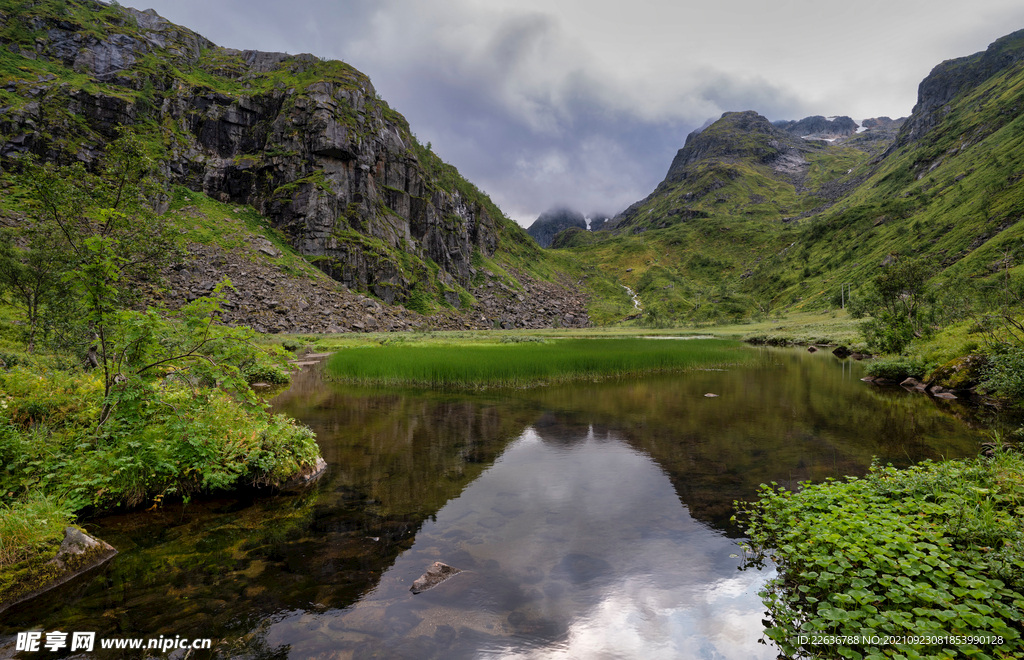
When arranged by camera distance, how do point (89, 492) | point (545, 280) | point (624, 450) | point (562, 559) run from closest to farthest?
point (562, 559), point (89, 492), point (624, 450), point (545, 280)

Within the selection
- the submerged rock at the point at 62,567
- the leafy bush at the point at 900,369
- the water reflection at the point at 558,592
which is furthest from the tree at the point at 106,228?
the leafy bush at the point at 900,369

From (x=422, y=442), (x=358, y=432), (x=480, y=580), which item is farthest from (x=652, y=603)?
(x=358, y=432)

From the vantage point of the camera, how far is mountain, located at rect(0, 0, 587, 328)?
8144 centimetres

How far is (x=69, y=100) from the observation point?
7969cm

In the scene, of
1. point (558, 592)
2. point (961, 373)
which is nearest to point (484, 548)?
point (558, 592)

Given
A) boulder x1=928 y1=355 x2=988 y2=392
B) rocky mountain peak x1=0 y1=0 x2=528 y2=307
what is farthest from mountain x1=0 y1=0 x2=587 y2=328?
boulder x1=928 y1=355 x2=988 y2=392

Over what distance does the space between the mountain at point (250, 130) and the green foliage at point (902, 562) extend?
251 feet

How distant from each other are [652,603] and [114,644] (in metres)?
7.10

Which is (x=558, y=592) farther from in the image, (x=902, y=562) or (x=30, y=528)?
(x=30, y=528)

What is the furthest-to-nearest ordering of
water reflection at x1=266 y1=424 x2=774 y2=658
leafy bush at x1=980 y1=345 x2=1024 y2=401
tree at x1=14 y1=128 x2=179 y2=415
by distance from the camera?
leafy bush at x1=980 y1=345 x2=1024 y2=401 → tree at x1=14 y1=128 x2=179 y2=415 → water reflection at x1=266 y1=424 x2=774 y2=658

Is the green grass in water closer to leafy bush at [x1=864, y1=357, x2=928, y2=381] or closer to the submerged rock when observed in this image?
leafy bush at [x1=864, y1=357, x2=928, y2=381]

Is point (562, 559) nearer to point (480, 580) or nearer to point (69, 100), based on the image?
point (480, 580)

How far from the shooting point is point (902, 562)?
4.88 metres

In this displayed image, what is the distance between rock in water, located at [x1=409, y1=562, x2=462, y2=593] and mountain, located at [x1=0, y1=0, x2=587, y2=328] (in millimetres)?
73161
